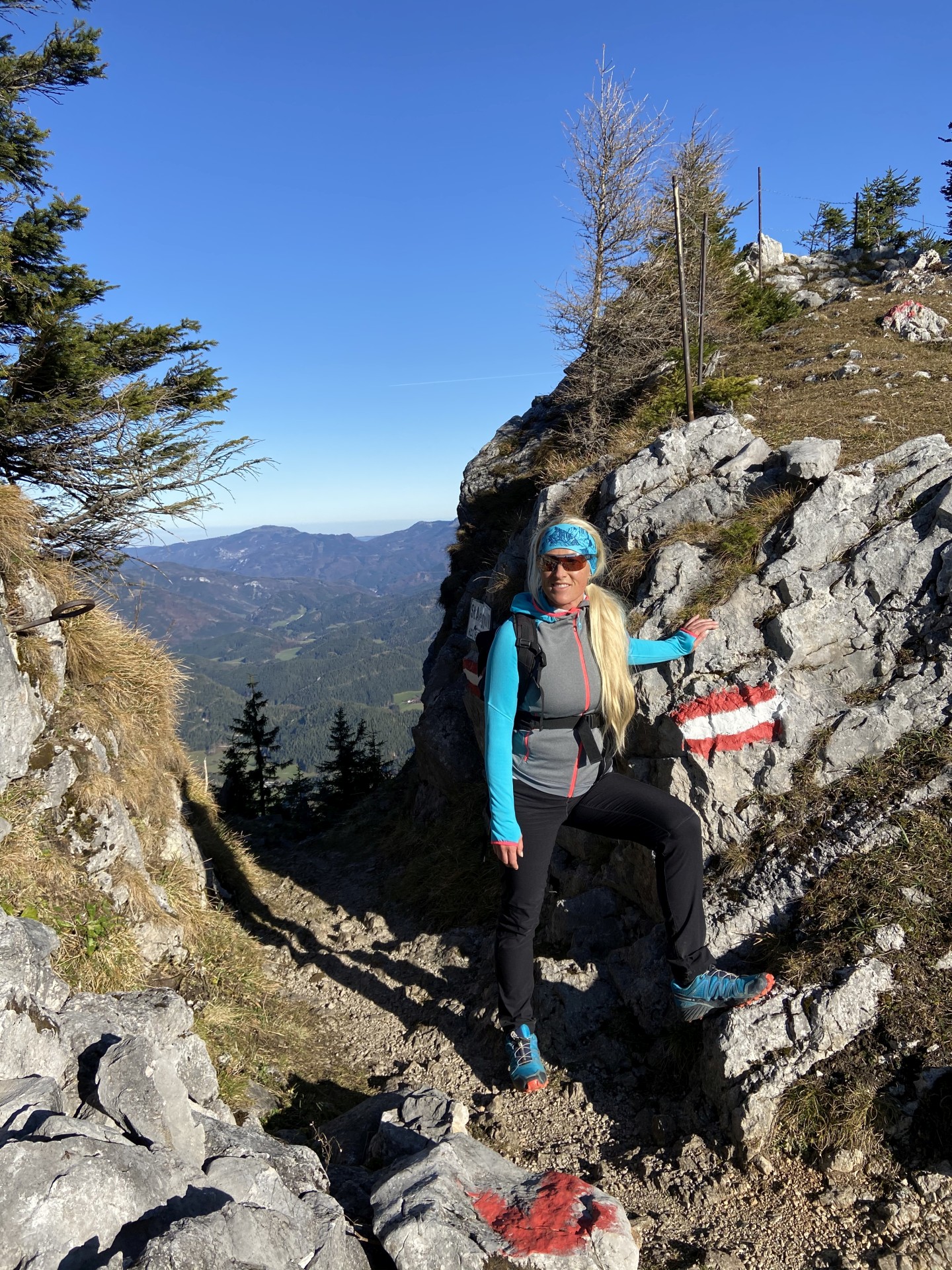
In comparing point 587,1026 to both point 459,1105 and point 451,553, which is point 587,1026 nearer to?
point 459,1105

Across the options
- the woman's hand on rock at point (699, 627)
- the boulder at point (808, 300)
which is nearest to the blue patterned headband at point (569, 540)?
the woman's hand on rock at point (699, 627)

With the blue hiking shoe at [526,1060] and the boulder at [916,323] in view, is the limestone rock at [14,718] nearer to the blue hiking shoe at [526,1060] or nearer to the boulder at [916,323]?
the blue hiking shoe at [526,1060]

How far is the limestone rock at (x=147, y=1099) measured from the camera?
3.36 m

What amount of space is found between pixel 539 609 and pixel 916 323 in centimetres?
2119

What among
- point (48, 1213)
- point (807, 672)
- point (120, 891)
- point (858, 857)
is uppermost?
point (807, 672)

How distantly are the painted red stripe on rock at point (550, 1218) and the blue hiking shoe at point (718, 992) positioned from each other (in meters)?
1.32

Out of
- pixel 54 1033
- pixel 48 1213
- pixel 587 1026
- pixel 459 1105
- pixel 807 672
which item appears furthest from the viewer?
pixel 807 672

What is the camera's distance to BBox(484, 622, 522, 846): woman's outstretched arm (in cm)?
437

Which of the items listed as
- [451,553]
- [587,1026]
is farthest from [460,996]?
[451,553]

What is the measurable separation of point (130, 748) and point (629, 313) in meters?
15.0

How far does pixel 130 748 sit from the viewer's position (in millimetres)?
7859

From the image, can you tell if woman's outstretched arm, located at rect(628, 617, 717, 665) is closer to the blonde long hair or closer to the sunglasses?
the blonde long hair

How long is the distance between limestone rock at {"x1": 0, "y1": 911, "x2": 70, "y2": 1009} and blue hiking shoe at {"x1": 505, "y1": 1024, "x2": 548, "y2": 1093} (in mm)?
2925

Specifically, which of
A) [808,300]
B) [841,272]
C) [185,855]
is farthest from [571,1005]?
[841,272]
